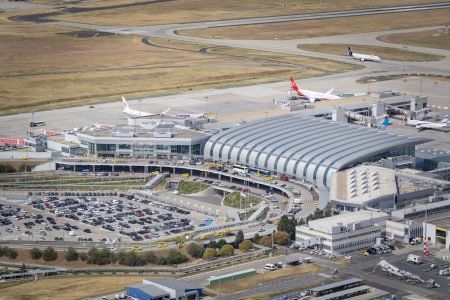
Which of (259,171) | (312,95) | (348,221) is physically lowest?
(348,221)

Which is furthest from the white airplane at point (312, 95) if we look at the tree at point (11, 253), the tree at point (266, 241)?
the tree at point (11, 253)

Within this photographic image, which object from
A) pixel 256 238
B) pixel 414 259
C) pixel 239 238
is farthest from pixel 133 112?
pixel 414 259

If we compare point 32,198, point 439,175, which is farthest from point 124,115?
point 439,175

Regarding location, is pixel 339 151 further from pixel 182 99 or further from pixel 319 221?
pixel 182 99

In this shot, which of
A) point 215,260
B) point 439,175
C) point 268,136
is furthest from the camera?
point 268,136

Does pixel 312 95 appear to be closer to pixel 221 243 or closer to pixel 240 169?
pixel 240 169

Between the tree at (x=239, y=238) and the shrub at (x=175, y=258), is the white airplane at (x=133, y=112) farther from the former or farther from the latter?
the shrub at (x=175, y=258)

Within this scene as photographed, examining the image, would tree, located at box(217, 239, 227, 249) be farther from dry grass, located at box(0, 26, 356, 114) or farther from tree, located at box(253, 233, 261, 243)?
dry grass, located at box(0, 26, 356, 114)
